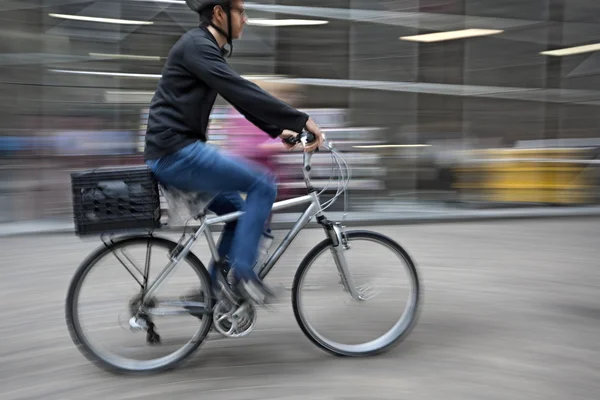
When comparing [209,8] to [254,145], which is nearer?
[209,8]

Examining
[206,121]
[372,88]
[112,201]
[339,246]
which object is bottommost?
[339,246]

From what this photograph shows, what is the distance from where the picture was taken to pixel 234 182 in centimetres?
337

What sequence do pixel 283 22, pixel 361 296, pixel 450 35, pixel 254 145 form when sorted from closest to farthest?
pixel 361 296 < pixel 254 145 < pixel 283 22 < pixel 450 35

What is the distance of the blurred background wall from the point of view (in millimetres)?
8633

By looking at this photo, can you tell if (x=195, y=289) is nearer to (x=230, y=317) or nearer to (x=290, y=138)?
(x=230, y=317)

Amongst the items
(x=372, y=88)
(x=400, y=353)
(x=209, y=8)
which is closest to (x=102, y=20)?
(x=372, y=88)

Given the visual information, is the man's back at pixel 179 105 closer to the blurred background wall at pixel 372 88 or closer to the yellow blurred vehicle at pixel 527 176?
the blurred background wall at pixel 372 88

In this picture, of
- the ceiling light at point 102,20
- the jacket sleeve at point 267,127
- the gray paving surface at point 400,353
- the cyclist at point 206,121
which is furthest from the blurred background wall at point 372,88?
the cyclist at point 206,121

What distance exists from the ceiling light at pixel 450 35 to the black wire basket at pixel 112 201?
7.74m

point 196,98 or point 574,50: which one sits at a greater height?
point 574,50

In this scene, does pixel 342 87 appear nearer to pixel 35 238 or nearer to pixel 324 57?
pixel 324 57

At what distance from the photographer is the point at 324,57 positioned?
1000cm

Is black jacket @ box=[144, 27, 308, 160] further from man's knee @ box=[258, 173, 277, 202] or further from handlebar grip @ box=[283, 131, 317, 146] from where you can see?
man's knee @ box=[258, 173, 277, 202]

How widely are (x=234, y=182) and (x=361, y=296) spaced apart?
39.9 inches
